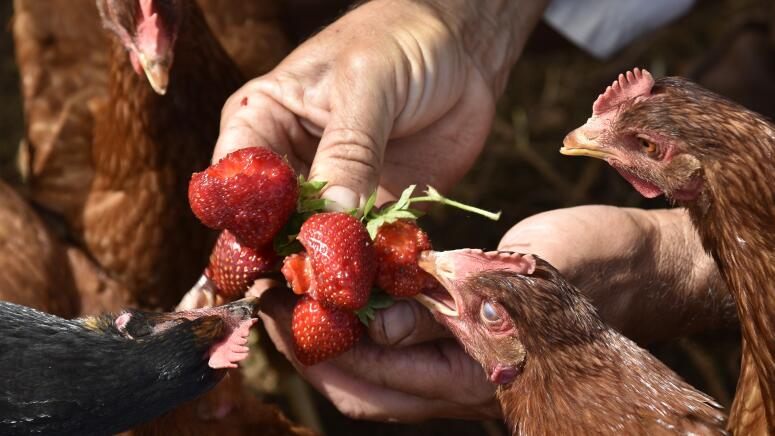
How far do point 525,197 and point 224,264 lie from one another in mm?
2314

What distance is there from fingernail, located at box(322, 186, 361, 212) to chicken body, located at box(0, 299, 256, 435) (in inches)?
11.3

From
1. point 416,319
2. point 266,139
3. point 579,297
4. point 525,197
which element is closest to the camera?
point 579,297

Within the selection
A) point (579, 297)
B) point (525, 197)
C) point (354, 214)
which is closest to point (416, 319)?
point (354, 214)

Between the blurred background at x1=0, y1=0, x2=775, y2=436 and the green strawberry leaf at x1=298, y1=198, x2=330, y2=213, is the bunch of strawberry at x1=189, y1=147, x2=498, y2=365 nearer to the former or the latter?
the green strawberry leaf at x1=298, y1=198, x2=330, y2=213

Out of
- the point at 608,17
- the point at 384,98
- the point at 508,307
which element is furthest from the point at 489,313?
the point at 608,17

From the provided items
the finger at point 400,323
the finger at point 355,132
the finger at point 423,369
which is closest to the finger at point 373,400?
Result: the finger at point 423,369

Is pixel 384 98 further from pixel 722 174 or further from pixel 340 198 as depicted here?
pixel 722 174

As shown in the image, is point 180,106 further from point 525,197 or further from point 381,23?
point 525,197

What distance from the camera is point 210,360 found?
5.89ft

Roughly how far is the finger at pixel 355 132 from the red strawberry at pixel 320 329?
0.70ft

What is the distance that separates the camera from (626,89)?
1.81m

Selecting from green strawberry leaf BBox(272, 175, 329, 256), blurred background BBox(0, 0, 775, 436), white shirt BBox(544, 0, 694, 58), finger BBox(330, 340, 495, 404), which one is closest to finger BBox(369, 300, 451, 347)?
finger BBox(330, 340, 495, 404)

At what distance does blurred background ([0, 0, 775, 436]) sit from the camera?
3.49 m

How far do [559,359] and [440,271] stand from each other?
0.28 meters
